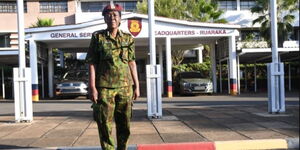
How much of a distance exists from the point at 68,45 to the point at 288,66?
48.0ft

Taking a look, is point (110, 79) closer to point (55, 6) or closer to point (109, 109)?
point (109, 109)

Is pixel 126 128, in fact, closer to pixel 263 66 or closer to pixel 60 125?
pixel 60 125

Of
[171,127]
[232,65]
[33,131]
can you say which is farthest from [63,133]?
[232,65]

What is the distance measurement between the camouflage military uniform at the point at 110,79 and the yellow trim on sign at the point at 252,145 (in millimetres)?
2161

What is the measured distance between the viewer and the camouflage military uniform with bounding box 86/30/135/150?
→ 5758 millimetres

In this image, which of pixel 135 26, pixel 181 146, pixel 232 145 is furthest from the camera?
pixel 135 26

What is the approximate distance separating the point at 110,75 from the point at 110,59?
0.21m

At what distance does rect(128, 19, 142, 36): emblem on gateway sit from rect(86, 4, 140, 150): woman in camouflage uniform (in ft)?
53.5

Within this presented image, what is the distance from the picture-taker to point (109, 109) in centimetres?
575

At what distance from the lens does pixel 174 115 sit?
12047 millimetres

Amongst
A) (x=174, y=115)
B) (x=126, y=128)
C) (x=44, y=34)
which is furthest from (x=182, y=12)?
(x=126, y=128)

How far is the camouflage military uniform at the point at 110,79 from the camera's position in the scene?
5.76 m

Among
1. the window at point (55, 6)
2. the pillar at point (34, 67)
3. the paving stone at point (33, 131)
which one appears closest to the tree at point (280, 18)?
the window at point (55, 6)

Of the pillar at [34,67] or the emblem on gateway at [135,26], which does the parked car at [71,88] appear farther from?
the emblem on gateway at [135,26]
